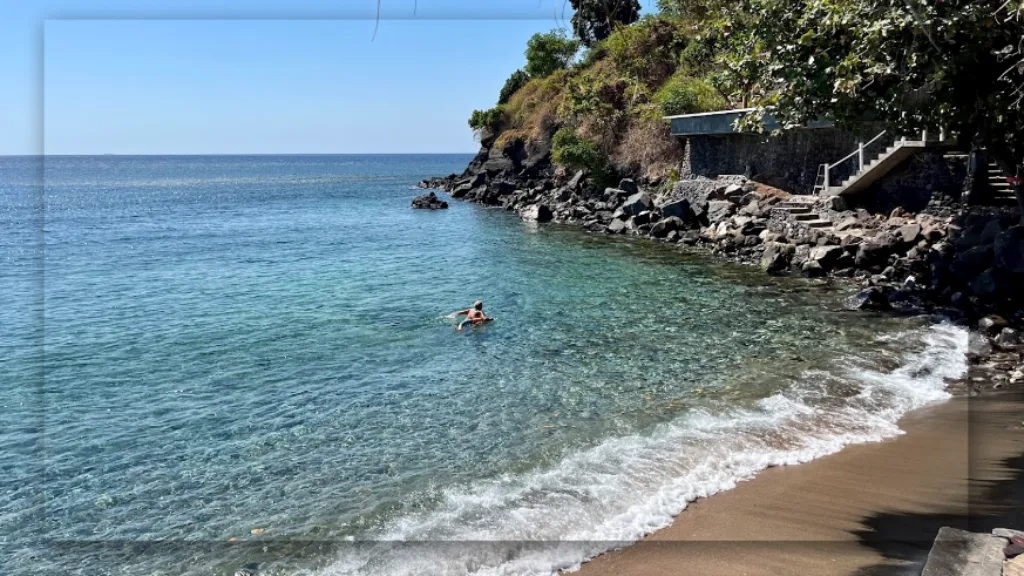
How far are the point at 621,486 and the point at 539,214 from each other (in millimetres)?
31732

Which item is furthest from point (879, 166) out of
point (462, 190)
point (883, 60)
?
point (462, 190)

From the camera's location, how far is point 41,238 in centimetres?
3903

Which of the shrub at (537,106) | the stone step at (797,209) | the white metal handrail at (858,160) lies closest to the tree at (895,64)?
the white metal handrail at (858,160)

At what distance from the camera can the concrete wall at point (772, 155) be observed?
2670 centimetres

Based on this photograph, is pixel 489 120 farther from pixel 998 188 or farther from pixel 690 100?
pixel 998 188

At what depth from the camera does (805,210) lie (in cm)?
2594

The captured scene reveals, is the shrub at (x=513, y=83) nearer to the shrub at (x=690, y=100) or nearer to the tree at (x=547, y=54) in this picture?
the tree at (x=547, y=54)

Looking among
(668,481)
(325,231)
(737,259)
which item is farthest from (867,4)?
(325,231)

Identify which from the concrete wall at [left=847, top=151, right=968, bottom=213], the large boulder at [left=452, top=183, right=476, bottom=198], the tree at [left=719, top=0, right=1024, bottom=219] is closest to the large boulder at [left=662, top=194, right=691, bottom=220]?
the concrete wall at [left=847, top=151, right=968, bottom=213]

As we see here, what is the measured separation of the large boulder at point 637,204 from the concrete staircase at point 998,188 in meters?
14.8

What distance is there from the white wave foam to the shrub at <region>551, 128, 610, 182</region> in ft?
103

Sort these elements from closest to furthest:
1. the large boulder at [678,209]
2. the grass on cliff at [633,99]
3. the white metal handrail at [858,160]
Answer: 1. the white metal handrail at [858,160]
2. the large boulder at [678,209]
3. the grass on cliff at [633,99]

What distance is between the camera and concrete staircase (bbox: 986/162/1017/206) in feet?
67.0

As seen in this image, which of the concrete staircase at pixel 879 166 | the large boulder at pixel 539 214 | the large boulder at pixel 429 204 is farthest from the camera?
the large boulder at pixel 429 204
